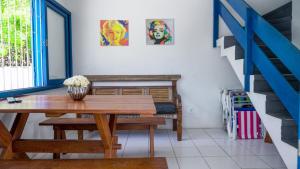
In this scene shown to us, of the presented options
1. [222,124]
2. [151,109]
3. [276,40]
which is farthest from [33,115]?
[222,124]

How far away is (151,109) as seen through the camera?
190 cm

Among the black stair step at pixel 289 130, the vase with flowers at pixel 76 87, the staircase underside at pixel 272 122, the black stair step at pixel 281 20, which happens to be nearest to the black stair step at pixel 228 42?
the staircase underside at pixel 272 122

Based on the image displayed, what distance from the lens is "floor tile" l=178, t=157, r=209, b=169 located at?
2.91 m

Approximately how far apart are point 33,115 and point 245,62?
2806mm

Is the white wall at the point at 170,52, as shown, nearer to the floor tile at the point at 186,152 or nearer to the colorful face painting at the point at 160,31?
the colorful face painting at the point at 160,31

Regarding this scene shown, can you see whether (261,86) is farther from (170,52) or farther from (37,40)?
(37,40)

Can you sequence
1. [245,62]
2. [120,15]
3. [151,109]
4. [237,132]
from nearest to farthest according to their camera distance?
[151,109] → [245,62] → [237,132] → [120,15]

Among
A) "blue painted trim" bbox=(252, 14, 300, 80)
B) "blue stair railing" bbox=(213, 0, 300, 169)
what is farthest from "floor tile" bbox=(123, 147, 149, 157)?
"blue painted trim" bbox=(252, 14, 300, 80)

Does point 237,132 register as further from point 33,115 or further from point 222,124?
point 33,115

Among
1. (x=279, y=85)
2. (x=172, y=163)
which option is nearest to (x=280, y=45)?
(x=279, y=85)

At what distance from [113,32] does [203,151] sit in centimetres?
278

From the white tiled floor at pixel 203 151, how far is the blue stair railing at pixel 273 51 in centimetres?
94

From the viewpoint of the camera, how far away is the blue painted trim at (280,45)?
6.75ft

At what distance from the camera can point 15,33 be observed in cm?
292
